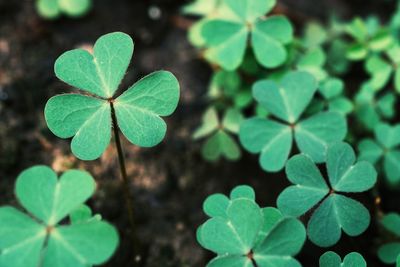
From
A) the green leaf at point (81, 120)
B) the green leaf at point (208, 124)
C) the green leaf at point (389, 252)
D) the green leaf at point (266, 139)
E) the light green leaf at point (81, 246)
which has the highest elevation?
the green leaf at point (81, 120)

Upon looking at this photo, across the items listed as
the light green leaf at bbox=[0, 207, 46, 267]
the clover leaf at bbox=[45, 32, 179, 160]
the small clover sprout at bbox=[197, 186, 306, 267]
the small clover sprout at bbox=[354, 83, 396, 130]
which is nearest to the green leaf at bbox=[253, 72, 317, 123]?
the small clover sprout at bbox=[354, 83, 396, 130]

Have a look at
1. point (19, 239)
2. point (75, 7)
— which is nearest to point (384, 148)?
point (19, 239)

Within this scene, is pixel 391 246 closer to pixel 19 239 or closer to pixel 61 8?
pixel 19 239

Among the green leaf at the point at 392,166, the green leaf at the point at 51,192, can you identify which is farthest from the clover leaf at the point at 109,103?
the green leaf at the point at 392,166

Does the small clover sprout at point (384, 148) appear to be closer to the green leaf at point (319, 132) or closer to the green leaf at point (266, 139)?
the green leaf at point (319, 132)

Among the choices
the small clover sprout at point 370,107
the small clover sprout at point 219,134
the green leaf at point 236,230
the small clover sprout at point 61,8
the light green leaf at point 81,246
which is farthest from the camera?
the small clover sprout at point 61,8
